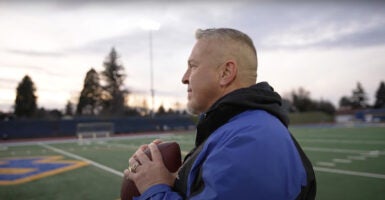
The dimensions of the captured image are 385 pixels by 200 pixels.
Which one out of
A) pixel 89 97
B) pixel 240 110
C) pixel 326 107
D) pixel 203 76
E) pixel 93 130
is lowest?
pixel 93 130

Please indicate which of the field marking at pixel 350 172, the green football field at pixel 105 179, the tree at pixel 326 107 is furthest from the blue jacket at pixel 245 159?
the tree at pixel 326 107

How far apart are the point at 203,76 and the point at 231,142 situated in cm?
40

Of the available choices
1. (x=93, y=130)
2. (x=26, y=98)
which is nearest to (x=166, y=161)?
(x=93, y=130)

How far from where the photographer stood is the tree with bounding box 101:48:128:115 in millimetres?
52000

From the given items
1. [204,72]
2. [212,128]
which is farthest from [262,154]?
[204,72]

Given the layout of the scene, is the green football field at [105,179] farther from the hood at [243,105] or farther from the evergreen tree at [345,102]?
the evergreen tree at [345,102]

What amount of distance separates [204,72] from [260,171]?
1.73ft

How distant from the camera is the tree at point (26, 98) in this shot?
37.3 meters

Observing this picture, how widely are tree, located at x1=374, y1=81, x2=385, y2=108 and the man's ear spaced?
71925 millimetres

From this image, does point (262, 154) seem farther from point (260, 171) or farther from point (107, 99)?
point (107, 99)

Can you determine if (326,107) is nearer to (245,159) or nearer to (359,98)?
(359,98)

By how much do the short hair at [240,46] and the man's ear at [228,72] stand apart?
31mm

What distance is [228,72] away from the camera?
1.34 metres

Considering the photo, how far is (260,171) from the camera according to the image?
3.38ft
